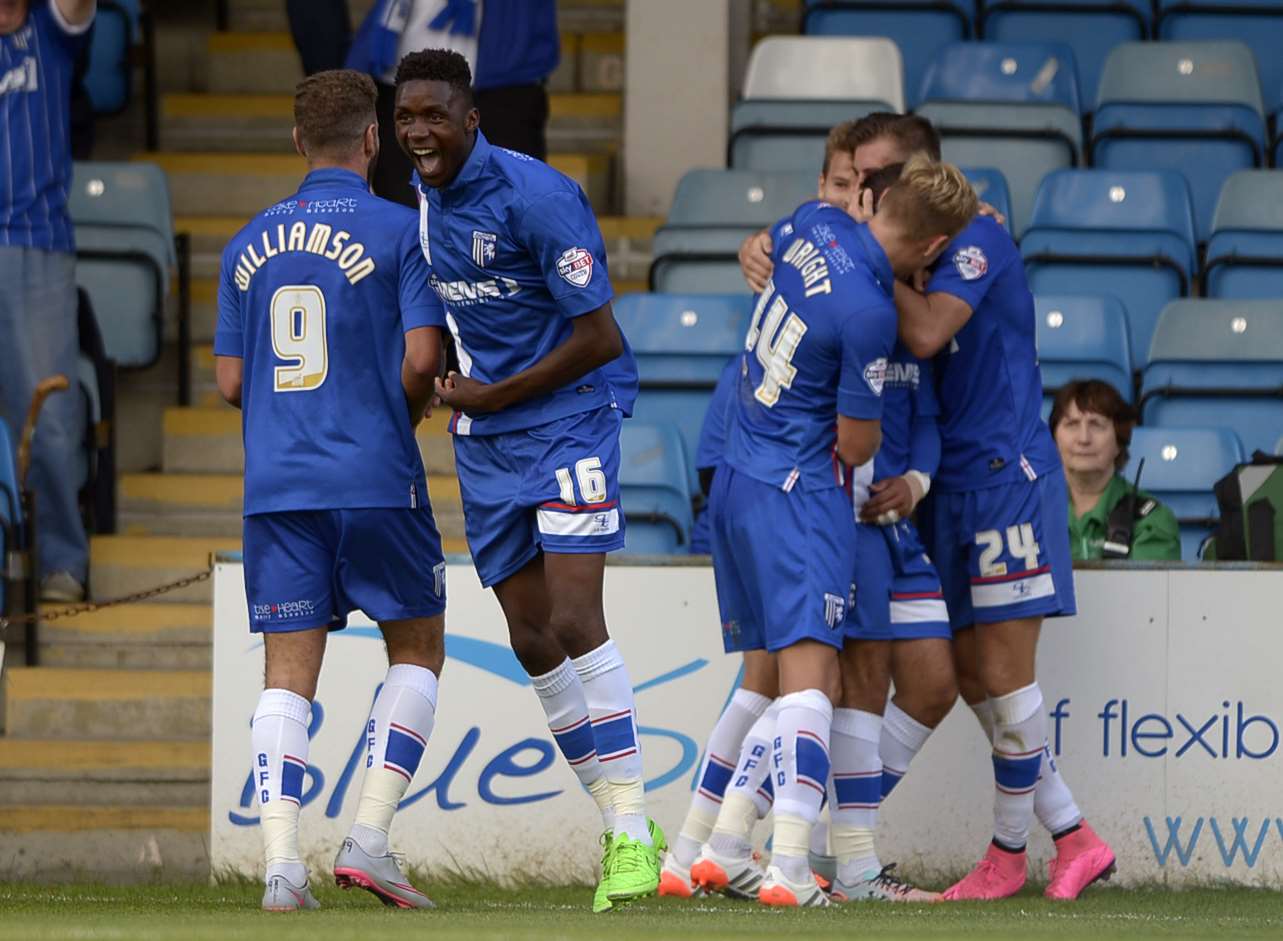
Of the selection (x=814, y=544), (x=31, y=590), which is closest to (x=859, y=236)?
(x=814, y=544)

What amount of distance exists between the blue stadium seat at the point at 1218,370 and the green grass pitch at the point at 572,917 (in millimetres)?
2252

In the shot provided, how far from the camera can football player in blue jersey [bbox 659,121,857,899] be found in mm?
5586

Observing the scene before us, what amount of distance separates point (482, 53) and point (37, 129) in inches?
65.7

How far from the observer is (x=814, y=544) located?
545cm

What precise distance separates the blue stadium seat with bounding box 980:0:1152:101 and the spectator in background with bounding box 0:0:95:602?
14.5 feet

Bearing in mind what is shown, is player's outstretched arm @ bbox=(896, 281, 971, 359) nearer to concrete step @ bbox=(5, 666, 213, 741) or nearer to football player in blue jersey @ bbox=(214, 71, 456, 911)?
football player in blue jersey @ bbox=(214, 71, 456, 911)

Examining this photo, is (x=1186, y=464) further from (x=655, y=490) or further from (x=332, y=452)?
(x=332, y=452)

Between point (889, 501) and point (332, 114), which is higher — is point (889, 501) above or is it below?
below

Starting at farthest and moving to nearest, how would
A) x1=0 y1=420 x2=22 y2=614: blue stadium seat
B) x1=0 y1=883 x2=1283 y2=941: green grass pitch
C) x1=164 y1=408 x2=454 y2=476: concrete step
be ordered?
x1=164 y1=408 x2=454 y2=476: concrete step → x1=0 y1=420 x2=22 y2=614: blue stadium seat → x1=0 y1=883 x2=1283 y2=941: green grass pitch

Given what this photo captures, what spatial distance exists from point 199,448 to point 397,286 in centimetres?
389

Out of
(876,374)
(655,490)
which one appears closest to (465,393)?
(876,374)

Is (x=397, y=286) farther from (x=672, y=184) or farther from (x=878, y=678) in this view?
(x=672, y=184)

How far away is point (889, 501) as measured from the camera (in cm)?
566

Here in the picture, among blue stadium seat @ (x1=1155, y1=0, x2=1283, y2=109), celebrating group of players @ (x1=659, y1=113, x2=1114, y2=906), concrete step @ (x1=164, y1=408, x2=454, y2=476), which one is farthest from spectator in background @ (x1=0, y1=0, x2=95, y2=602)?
blue stadium seat @ (x1=1155, y1=0, x2=1283, y2=109)
